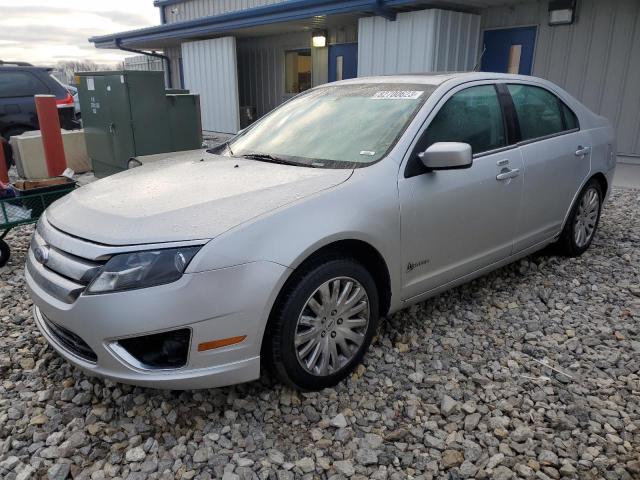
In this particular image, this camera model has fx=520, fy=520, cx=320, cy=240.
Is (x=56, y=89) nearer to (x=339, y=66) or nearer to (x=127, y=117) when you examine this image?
(x=127, y=117)

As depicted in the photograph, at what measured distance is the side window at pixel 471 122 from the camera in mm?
3076

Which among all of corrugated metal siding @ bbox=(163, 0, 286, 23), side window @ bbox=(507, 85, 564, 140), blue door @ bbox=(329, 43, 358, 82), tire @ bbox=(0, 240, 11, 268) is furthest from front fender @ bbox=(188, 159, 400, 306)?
corrugated metal siding @ bbox=(163, 0, 286, 23)

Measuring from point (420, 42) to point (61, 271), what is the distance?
7949 millimetres

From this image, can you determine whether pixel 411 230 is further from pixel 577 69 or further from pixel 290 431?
pixel 577 69

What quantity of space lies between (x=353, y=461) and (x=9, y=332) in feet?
7.94

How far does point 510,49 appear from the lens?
29.8 ft

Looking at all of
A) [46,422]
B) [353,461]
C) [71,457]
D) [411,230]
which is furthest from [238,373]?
[411,230]

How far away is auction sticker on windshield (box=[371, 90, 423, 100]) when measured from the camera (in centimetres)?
318

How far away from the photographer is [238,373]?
2.31 metres

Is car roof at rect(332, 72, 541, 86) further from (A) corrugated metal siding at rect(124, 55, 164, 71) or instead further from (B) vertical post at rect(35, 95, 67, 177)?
(A) corrugated metal siding at rect(124, 55, 164, 71)

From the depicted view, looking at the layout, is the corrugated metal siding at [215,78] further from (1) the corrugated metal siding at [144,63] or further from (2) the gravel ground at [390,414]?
(2) the gravel ground at [390,414]

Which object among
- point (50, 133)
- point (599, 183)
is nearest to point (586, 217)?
point (599, 183)

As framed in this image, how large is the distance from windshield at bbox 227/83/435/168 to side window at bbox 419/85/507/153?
158mm

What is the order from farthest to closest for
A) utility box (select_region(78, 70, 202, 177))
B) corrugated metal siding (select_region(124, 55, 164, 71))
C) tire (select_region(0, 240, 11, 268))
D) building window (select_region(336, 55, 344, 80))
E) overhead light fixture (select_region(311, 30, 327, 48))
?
1. corrugated metal siding (select_region(124, 55, 164, 71))
2. overhead light fixture (select_region(311, 30, 327, 48))
3. building window (select_region(336, 55, 344, 80))
4. utility box (select_region(78, 70, 202, 177))
5. tire (select_region(0, 240, 11, 268))
